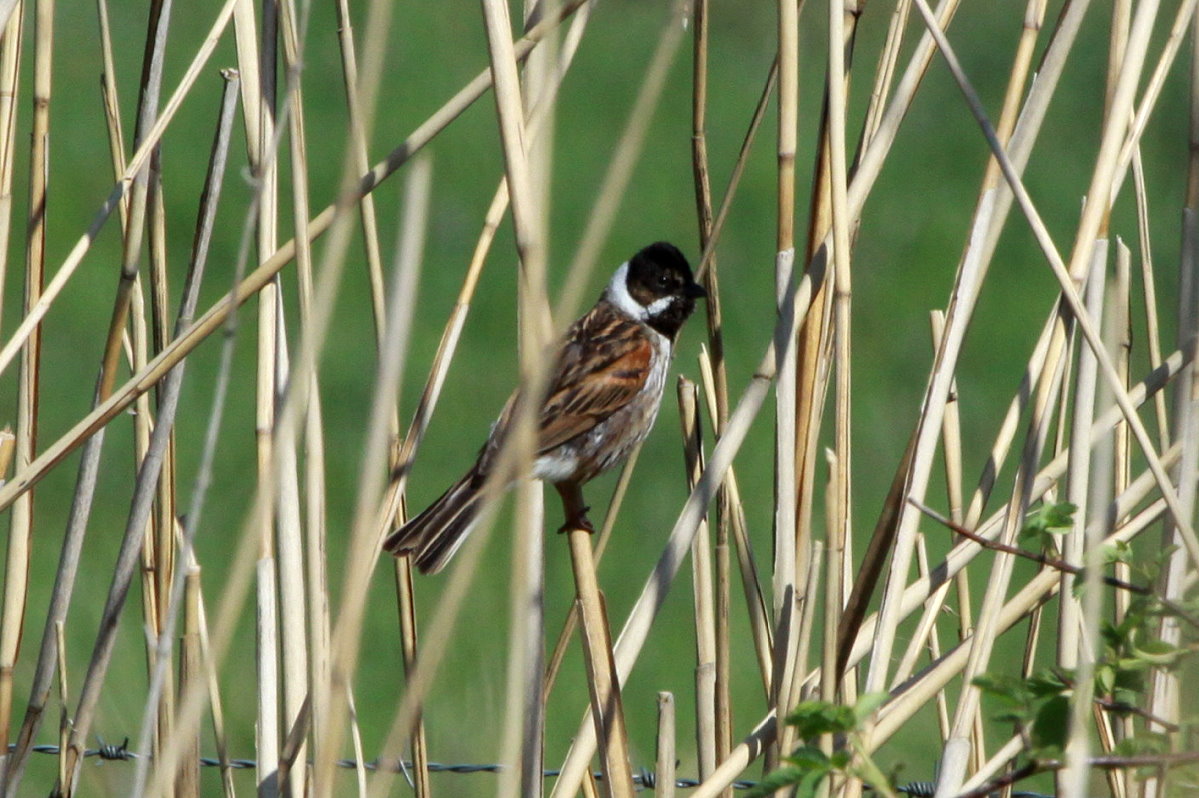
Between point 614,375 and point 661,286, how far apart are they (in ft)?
1.05

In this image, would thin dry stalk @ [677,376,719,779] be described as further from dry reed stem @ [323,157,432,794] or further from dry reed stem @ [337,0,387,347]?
dry reed stem @ [323,157,432,794]

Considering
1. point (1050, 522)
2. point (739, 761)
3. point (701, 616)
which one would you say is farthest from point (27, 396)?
point (1050, 522)

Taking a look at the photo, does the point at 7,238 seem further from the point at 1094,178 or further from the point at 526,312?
the point at 1094,178

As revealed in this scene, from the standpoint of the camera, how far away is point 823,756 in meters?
1.65

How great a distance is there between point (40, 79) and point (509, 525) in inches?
203

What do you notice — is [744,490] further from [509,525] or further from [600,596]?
[600,596]

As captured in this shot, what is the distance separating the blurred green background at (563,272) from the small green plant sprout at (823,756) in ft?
10.1

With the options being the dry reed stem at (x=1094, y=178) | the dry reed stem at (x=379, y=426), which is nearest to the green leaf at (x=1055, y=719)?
the dry reed stem at (x=1094, y=178)

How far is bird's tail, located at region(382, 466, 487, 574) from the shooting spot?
3.15m

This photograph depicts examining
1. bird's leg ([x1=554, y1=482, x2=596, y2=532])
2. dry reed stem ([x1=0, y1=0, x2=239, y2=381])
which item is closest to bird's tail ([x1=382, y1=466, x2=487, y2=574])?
bird's leg ([x1=554, y1=482, x2=596, y2=532])

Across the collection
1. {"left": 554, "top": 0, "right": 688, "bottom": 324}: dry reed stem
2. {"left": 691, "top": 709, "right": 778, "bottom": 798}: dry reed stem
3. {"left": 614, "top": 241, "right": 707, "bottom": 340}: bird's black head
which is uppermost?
{"left": 614, "top": 241, "right": 707, "bottom": 340}: bird's black head

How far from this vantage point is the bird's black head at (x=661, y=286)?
13.1 feet

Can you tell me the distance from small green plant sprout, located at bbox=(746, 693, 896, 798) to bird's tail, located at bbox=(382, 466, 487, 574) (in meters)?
1.49

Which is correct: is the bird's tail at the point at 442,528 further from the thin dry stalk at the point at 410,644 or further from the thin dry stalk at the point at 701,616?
the thin dry stalk at the point at 701,616
